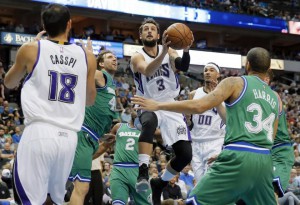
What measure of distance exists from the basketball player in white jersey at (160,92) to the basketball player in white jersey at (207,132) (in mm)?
1575

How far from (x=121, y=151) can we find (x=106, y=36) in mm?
20976

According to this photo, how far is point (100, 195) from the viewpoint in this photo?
29.1ft

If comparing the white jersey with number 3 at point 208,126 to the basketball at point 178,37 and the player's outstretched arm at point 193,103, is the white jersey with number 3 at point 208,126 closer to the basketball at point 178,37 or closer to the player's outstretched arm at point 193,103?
the basketball at point 178,37

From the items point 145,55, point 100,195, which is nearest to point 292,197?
point 100,195

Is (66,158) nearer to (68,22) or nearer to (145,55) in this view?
(68,22)

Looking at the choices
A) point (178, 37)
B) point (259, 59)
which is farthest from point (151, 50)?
point (259, 59)

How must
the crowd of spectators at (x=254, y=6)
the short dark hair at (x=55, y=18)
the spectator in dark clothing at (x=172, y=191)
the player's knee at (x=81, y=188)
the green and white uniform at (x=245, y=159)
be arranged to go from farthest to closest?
1. the crowd of spectators at (x=254, y=6)
2. the spectator in dark clothing at (x=172, y=191)
3. the player's knee at (x=81, y=188)
4. the green and white uniform at (x=245, y=159)
5. the short dark hair at (x=55, y=18)

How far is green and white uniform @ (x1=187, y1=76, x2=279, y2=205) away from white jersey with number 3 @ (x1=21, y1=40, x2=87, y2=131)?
1384 millimetres

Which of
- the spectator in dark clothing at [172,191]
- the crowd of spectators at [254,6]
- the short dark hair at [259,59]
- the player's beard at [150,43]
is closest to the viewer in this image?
the short dark hair at [259,59]

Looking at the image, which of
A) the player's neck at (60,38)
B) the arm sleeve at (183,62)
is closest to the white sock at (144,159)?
the arm sleeve at (183,62)

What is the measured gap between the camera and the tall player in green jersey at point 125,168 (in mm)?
8844

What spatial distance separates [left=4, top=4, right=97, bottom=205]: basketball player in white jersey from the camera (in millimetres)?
4535

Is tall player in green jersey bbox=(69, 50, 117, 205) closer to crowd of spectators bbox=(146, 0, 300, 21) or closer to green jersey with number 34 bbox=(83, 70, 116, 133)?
green jersey with number 34 bbox=(83, 70, 116, 133)

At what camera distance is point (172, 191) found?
12.7 metres
